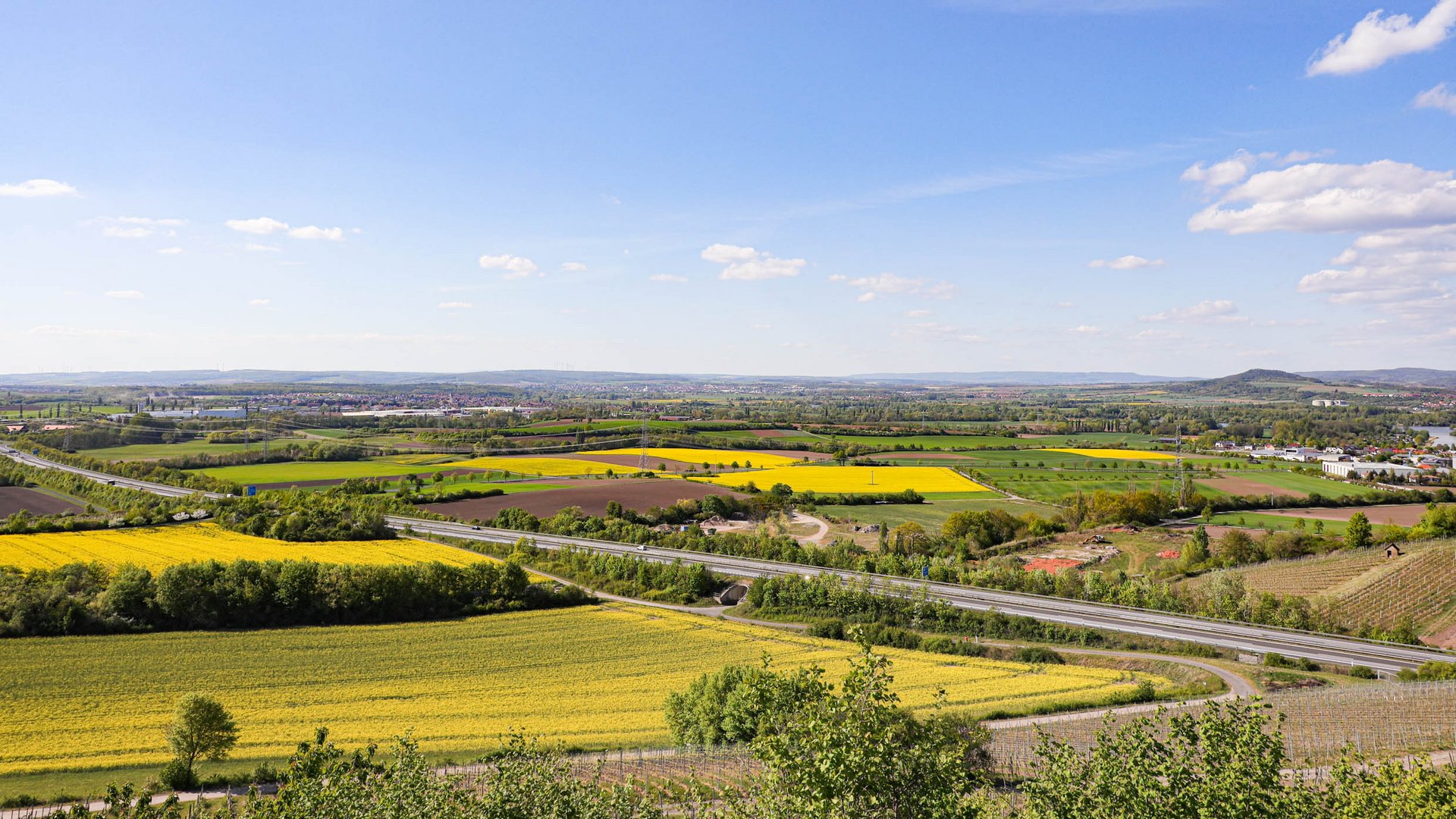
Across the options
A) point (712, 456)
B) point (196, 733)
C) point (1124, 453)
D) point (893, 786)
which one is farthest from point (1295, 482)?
point (196, 733)

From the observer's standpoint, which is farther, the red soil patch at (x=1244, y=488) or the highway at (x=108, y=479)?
the red soil patch at (x=1244, y=488)

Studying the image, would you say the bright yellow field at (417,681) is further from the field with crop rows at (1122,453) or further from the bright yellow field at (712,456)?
the field with crop rows at (1122,453)

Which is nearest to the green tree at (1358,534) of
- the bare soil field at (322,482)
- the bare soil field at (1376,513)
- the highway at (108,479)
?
the bare soil field at (1376,513)

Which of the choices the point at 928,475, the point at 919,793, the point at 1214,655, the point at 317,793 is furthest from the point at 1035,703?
the point at 928,475

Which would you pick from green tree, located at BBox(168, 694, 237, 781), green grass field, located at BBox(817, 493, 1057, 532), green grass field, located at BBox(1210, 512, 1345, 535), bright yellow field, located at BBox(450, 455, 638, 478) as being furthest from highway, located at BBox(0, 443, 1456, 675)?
green tree, located at BBox(168, 694, 237, 781)

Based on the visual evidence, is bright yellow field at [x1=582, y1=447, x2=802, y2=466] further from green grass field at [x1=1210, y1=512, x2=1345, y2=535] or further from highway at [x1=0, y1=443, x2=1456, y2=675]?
green grass field at [x1=1210, y1=512, x2=1345, y2=535]
